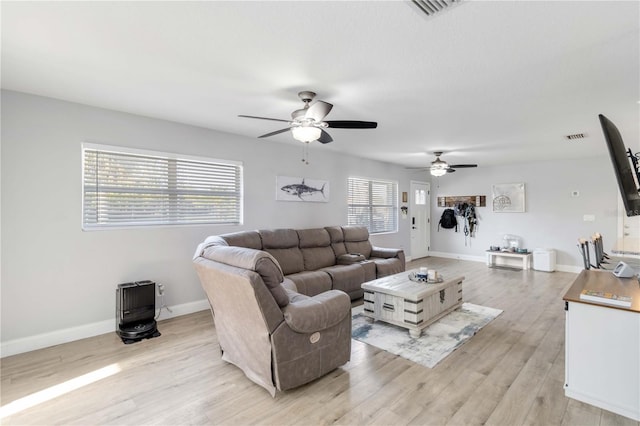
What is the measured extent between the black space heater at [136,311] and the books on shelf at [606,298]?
389 cm

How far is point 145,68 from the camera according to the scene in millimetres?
2484

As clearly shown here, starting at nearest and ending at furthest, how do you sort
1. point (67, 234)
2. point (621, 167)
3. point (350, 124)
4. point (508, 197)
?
point (621, 167), point (350, 124), point (67, 234), point (508, 197)

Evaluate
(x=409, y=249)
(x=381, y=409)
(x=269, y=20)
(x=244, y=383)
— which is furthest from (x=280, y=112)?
(x=409, y=249)

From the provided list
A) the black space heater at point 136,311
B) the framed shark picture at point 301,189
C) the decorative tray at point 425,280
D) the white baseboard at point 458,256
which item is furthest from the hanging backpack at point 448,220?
the black space heater at point 136,311

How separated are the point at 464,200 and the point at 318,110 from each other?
670cm

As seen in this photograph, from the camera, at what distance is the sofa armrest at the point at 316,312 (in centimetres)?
222

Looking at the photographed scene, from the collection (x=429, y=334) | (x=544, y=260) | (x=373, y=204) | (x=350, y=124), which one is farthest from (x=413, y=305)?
(x=544, y=260)

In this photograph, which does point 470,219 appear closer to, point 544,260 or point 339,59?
point 544,260

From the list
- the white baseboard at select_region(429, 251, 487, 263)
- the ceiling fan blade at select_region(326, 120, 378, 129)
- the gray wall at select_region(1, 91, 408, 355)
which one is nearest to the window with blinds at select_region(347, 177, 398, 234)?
the white baseboard at select_region(429, 251, 487, 263)

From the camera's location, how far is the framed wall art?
7344mm

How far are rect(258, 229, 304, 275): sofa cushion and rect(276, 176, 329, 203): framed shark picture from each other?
83 centimetres

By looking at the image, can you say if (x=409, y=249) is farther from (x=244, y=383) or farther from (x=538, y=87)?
(x=244, y=383)

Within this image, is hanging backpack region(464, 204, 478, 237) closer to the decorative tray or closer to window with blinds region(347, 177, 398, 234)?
window with blinds region(347, 177, 398, 234)

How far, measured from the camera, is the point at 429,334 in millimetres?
3355
